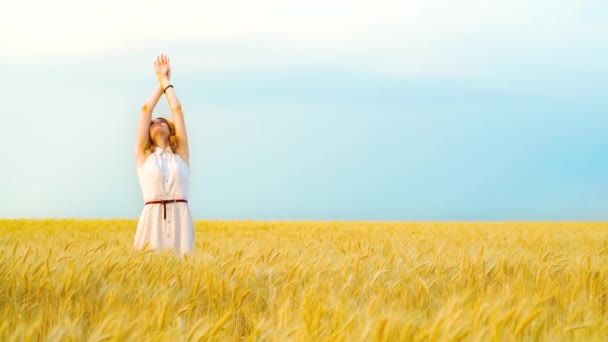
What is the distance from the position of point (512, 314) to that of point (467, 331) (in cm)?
39

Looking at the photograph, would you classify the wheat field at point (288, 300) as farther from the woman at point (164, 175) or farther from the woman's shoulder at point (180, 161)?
the woman's shoulder at point (180, 161)

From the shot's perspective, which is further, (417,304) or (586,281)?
(586,281)

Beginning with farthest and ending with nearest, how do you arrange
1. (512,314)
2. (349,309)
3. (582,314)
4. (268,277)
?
1. (268,277)
2. (582,314)
3. (349,309)
4. (512,314)

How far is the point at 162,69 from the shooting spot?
5.60 metres

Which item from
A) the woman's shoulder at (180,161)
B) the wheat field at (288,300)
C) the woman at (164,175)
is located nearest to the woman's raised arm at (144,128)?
the woman at (164,175)

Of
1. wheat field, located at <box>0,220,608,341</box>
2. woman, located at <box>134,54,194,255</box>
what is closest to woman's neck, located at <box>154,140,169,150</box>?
woman, located at <box>134,54,194,255</box>

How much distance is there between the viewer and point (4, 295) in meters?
3.07

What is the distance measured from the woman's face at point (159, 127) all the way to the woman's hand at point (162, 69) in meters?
0.32

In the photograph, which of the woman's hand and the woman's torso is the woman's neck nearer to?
the woman's torso

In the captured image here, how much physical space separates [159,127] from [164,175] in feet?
1.32

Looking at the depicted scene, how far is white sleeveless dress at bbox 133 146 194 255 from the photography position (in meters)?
5.45

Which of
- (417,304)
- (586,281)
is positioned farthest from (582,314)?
(586,281)

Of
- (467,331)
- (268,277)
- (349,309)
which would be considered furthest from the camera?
(268,277)

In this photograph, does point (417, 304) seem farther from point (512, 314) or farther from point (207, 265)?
point (207, 265)
